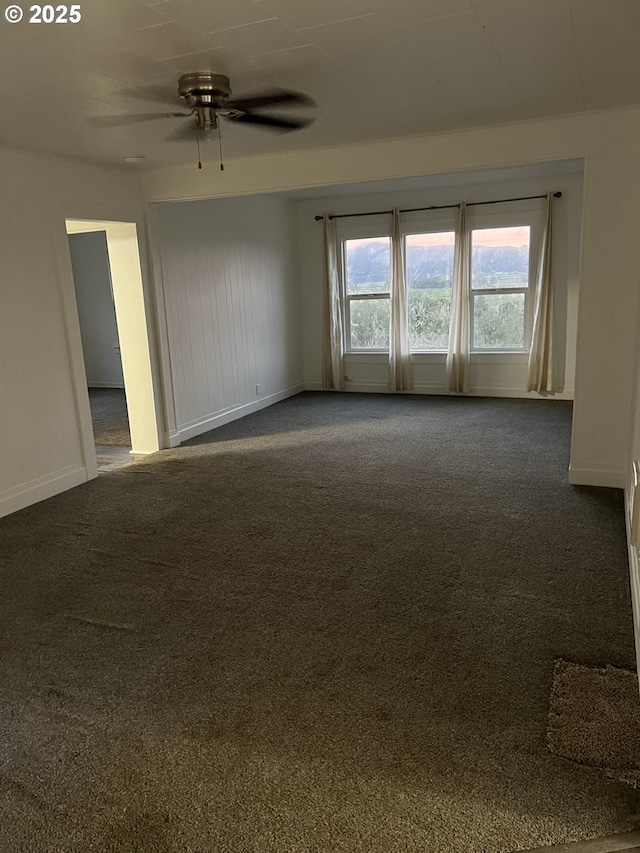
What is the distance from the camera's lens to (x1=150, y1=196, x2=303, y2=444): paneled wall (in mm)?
5852

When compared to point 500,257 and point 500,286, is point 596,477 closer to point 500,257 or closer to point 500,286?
point 500,286

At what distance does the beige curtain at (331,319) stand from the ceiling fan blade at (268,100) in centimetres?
467

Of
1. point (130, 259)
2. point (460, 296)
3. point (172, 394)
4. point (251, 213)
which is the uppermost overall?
point (251, 213)

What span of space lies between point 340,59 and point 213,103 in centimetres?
71

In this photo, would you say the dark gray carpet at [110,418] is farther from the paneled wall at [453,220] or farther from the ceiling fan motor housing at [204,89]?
the ceiling fan motor housing at [204,89]

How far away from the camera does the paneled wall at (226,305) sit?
585 centimetres

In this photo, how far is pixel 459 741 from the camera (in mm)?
1974

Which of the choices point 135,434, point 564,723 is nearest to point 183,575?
point 564,723

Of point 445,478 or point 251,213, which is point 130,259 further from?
point 445,478

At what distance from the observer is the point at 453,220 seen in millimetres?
7383

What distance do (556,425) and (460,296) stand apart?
2207 mm

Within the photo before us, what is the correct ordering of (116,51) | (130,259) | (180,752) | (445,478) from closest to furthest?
(180,752) → (116,51) → (445,478) → (130,259)

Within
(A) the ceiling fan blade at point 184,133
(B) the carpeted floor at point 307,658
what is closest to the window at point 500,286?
(B) the carpeted floor at point 307,658

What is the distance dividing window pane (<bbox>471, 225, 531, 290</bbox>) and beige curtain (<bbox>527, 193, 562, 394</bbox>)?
0.24m
